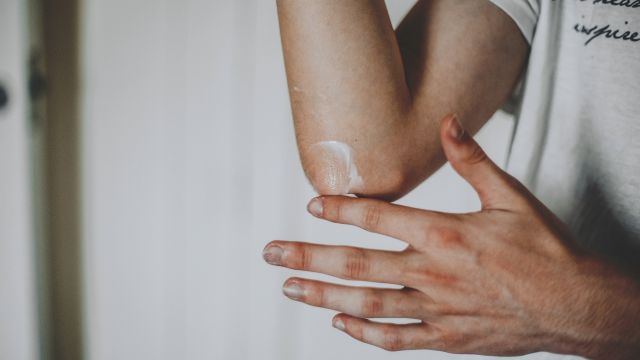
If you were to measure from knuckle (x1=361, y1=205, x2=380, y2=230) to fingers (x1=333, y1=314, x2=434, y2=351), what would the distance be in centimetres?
12

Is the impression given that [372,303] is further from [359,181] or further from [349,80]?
[349,80]

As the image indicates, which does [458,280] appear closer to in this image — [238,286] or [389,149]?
[389,149]

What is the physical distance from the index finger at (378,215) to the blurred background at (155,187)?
0.44m

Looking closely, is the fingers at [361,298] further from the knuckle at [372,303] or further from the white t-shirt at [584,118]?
the white t-shirt at [584,118]

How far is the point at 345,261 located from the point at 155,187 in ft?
3.07

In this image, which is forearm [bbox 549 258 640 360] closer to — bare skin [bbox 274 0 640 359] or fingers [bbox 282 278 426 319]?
bare skin [bbox 274 0 640 359]

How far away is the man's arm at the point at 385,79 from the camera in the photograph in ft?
1.36

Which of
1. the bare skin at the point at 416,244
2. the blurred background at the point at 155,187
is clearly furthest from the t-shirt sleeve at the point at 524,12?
the blurred background at the point at 155,187

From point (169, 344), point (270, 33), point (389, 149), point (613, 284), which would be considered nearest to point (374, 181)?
point (389, 149)

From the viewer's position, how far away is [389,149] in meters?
0.44

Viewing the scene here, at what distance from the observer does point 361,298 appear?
1.38 ft

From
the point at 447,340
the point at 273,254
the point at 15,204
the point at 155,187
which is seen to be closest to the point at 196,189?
the point at 155,187

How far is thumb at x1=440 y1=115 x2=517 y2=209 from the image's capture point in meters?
0.37

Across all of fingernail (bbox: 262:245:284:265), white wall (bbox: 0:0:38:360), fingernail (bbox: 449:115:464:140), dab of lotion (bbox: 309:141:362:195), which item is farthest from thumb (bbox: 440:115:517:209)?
white wall (bbox: 0:0:38:360)
